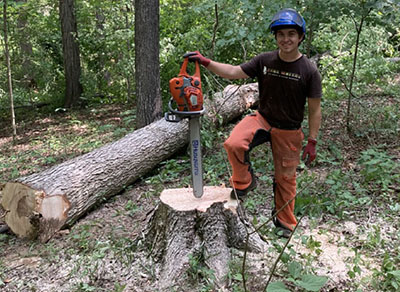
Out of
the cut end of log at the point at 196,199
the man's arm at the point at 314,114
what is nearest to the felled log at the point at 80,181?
the cut end of log at the point at 196,199

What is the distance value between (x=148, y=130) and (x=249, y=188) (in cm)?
287

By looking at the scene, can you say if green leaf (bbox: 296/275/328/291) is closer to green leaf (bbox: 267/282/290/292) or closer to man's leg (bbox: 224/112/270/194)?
green leaf (bbox: 267/282/290/292)

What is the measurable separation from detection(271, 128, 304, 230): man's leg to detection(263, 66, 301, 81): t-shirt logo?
44 centimetres

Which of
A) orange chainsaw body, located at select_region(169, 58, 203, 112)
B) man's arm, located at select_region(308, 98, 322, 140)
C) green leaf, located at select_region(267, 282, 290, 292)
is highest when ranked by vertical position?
orange chainsaw body, located at select_region(169, 58, 203, 112)

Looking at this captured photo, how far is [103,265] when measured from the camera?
3066mm

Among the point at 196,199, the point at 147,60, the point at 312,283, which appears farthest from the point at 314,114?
the point at 147,60

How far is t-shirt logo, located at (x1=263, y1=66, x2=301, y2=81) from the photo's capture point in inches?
112

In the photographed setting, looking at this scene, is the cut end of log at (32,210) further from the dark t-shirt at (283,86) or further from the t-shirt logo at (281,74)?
the t-shirt logo at (281,74)

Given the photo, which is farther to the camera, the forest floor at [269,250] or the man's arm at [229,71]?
the man's arm at [229,71]

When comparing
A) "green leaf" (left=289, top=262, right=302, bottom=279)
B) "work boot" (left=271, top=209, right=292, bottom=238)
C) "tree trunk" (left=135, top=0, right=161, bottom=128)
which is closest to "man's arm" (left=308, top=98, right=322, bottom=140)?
"work boot" (left=271, top=209, right=292, bottom=238)

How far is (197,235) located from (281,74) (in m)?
1.45

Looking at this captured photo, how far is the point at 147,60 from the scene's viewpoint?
6270 mm

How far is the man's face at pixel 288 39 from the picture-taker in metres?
→ 2.75

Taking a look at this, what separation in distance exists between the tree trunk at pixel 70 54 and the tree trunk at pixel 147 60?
3908 millimetres
